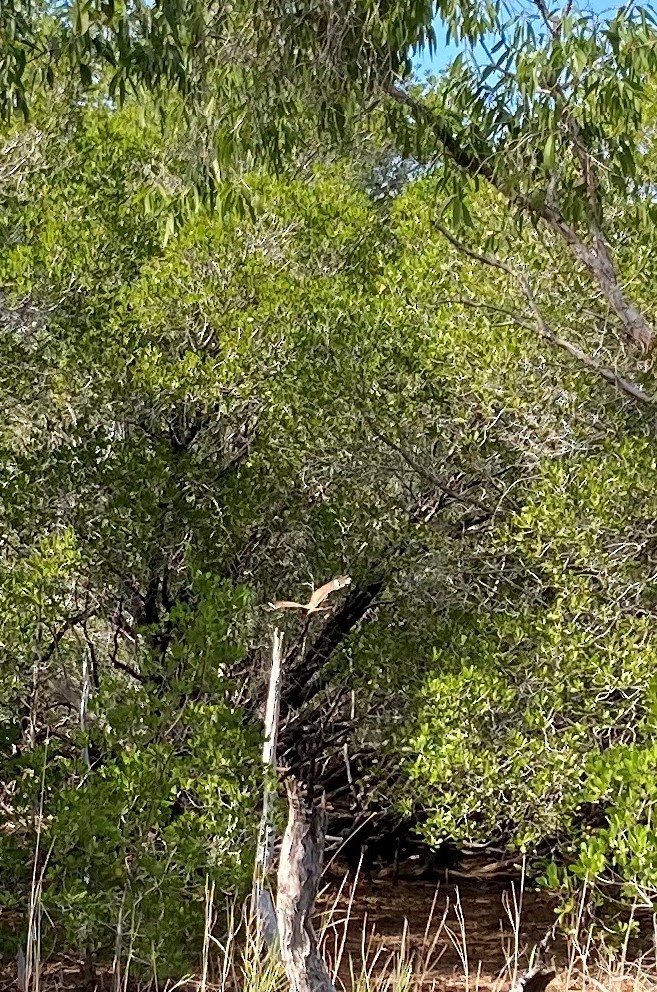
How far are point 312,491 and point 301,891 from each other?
2.45 meters

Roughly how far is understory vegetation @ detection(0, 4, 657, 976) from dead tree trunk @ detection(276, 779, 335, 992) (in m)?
0.35

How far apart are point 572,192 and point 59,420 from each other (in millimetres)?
3520

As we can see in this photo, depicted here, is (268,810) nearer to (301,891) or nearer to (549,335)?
(301,891)

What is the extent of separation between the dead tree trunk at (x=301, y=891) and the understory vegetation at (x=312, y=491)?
35cm

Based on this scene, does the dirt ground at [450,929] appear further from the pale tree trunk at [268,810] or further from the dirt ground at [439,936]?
the pale tree trunk at [268,810]

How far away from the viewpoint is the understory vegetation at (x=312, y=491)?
523 cm

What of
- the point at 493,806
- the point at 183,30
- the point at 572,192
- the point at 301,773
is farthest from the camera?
the point at 301,773

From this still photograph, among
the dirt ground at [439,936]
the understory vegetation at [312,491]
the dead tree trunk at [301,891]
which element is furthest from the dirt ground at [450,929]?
the understory vegetation at [312,491]

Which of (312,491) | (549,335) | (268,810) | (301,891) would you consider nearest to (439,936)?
(301,891)

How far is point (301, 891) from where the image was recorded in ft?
19.6

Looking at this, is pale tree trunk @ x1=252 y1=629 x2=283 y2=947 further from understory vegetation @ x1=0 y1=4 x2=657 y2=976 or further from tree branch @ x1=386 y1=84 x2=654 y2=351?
tree branch @ x1=386 y1=84 x2=654 y2=351

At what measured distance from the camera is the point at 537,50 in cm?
436

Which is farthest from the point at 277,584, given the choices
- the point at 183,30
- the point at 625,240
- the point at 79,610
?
the point at 183,30

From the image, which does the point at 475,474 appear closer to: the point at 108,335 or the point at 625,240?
the point at 625,240
